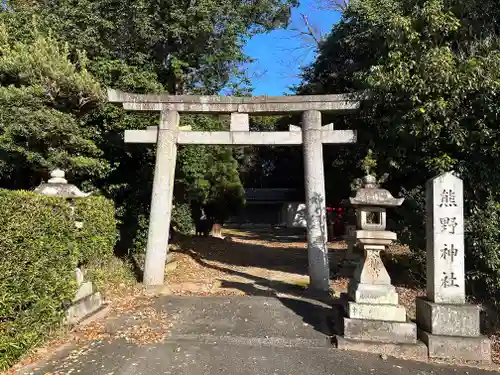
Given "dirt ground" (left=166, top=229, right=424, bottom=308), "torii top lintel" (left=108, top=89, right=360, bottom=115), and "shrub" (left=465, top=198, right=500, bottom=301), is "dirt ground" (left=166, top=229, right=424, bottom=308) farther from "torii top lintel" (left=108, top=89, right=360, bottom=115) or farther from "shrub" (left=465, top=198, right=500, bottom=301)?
"torii top lintel" (left=108, top=89, right=360, bottom=115)

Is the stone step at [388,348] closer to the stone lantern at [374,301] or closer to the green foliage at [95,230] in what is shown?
the stone lantern at [374,301]

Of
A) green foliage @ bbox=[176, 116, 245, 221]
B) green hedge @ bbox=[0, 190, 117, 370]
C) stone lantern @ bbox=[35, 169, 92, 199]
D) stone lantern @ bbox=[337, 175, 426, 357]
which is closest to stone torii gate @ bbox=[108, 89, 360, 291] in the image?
green foliage @ bbox=[176, 116, 245, 221]

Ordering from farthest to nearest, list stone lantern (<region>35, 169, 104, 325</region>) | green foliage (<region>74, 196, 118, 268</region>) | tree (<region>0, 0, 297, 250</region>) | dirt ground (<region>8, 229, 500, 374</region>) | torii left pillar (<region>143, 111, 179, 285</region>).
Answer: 1. tree (<region>0, 0, 297, 250</region>)
2. torii left pillar (<region>143, 111, 179, 285</region>)
3. green foliage (<region>74, 196, 118, 268</region>)
4. stone lantern (<region>35, 169, 104, 325</region>)
5. dirt ground (<region>8, 229, 500, 374</region>)

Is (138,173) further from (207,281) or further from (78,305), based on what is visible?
(78,305)

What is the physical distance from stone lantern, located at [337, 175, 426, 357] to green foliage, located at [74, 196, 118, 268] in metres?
5.16

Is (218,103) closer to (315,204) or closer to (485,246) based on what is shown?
(315,204)

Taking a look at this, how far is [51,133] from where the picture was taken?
948 cm

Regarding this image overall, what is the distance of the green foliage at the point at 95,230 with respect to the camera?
8000 mm

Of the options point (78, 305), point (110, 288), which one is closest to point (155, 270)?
point (110, 288)

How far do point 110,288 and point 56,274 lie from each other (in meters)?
3.35

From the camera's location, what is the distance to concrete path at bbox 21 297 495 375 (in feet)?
15.9

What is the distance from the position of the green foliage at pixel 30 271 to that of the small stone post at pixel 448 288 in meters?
5.37

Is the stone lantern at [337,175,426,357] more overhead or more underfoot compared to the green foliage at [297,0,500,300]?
more underfoot

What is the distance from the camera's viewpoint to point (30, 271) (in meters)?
4.84
